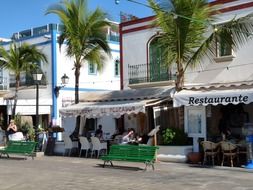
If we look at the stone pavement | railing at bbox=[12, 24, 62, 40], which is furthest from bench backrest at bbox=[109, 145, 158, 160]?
railing at bbox=[12, 24, 62, 40]

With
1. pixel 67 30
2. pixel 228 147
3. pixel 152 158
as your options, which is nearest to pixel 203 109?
pixel 228 147

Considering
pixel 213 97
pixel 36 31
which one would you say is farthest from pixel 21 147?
pixel 36 31

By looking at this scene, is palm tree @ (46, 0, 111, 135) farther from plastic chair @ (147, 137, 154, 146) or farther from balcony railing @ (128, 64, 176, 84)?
plastic chair @ (147, 137, 154, 146)

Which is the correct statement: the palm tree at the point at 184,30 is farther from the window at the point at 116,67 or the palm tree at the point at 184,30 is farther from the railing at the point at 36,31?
the window at the point at 116,67

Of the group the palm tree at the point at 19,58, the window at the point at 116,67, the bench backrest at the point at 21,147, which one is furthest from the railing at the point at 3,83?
the bench backrest at the point at 21,147

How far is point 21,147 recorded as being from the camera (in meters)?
19.3

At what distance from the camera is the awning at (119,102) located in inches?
720

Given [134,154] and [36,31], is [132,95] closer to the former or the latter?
[134,154]

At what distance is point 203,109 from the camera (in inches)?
679

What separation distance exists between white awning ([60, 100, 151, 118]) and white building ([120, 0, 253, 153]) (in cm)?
106

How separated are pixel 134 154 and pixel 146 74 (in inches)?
300

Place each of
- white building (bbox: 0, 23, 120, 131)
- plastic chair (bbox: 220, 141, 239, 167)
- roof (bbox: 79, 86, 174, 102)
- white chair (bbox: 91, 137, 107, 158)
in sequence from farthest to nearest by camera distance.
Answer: white building (bbox: 0, 23, 120, 131)
roof (bbox: 79, 86, 174, 102)
white chair (bbox: 91, 137, 107, 158)
plastic chair (bbox: 220, 141, 239, 167)

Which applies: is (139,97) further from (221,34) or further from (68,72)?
(68,72)

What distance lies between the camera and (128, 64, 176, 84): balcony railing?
21.3m
